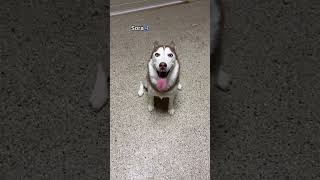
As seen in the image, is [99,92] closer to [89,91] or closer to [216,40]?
[89,91]

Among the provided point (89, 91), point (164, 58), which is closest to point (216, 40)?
point (164, 58)

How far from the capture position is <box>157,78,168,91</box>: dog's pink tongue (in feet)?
1.69

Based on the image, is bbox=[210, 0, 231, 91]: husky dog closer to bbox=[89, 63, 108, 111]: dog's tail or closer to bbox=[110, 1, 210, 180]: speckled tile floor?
bbox=[110, 1, 210, 180]: speckled tile floor

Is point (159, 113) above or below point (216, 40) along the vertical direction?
below

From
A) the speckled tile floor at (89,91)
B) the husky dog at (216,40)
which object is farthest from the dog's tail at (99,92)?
the husky dog at (216,40)

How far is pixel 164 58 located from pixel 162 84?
0.04m

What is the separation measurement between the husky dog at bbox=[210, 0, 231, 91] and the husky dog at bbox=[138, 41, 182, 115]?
6 cm

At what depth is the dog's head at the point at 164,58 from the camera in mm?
505

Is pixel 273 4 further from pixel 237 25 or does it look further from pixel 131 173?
pixel 131 173

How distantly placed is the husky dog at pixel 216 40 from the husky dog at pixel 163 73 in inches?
2.4

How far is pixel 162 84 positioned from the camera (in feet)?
1.70

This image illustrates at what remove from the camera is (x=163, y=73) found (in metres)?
0.51

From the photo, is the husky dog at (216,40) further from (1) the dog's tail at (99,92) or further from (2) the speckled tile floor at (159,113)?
(1) the dog's tail at (99,92)

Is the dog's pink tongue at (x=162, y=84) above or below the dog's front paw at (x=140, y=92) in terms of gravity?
above
